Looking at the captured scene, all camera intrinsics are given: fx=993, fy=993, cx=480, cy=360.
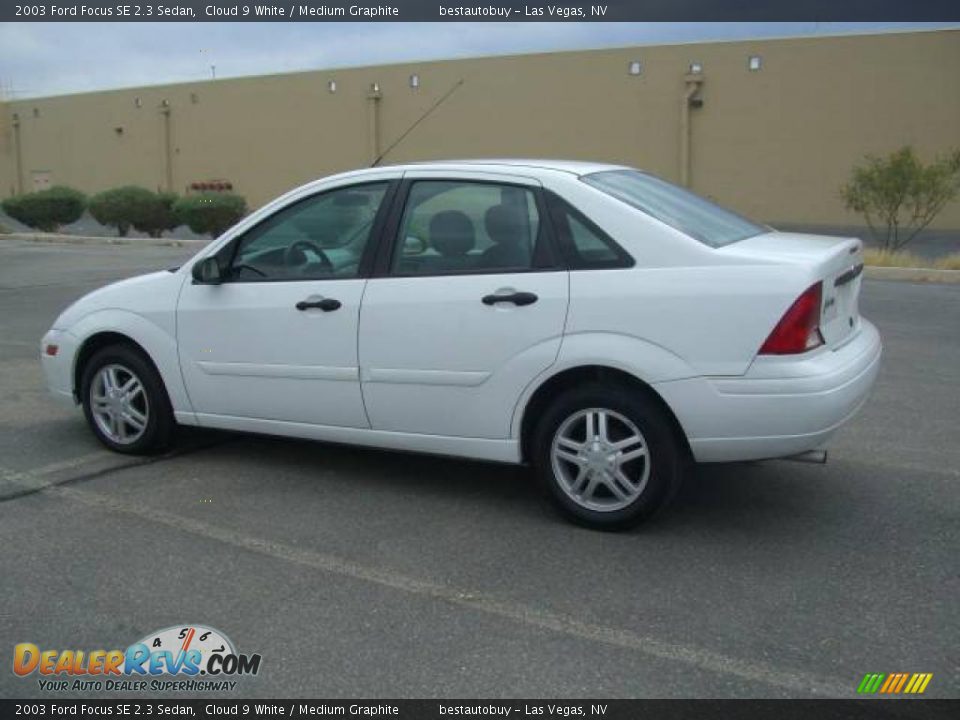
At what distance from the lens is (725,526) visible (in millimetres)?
4656

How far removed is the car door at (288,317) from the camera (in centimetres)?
503

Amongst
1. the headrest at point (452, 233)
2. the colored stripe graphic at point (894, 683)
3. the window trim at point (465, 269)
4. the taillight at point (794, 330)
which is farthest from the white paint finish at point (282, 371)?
the colored stripe graphic at point (894, 683)

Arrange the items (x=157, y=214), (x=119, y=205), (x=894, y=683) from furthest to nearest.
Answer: (x=157, y=214) → (x=119, y=205) → (x=894, y=683)

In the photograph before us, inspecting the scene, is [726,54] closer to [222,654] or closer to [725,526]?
[725,526]

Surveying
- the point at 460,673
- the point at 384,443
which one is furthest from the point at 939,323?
the point at 460,673

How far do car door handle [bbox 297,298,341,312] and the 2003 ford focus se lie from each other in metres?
0.01

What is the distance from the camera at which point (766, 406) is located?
13.6ft

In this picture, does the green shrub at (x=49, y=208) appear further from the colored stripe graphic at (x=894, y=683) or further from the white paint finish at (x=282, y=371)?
the colored stripe graphic at (x=894, y=683)

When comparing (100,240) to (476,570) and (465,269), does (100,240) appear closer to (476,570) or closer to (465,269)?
(465,269)

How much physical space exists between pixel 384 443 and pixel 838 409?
85.4 inches

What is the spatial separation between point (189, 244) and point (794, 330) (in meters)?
22.5

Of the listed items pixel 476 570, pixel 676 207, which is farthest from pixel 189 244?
pixel 476 570

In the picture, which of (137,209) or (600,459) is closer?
(600,459)
